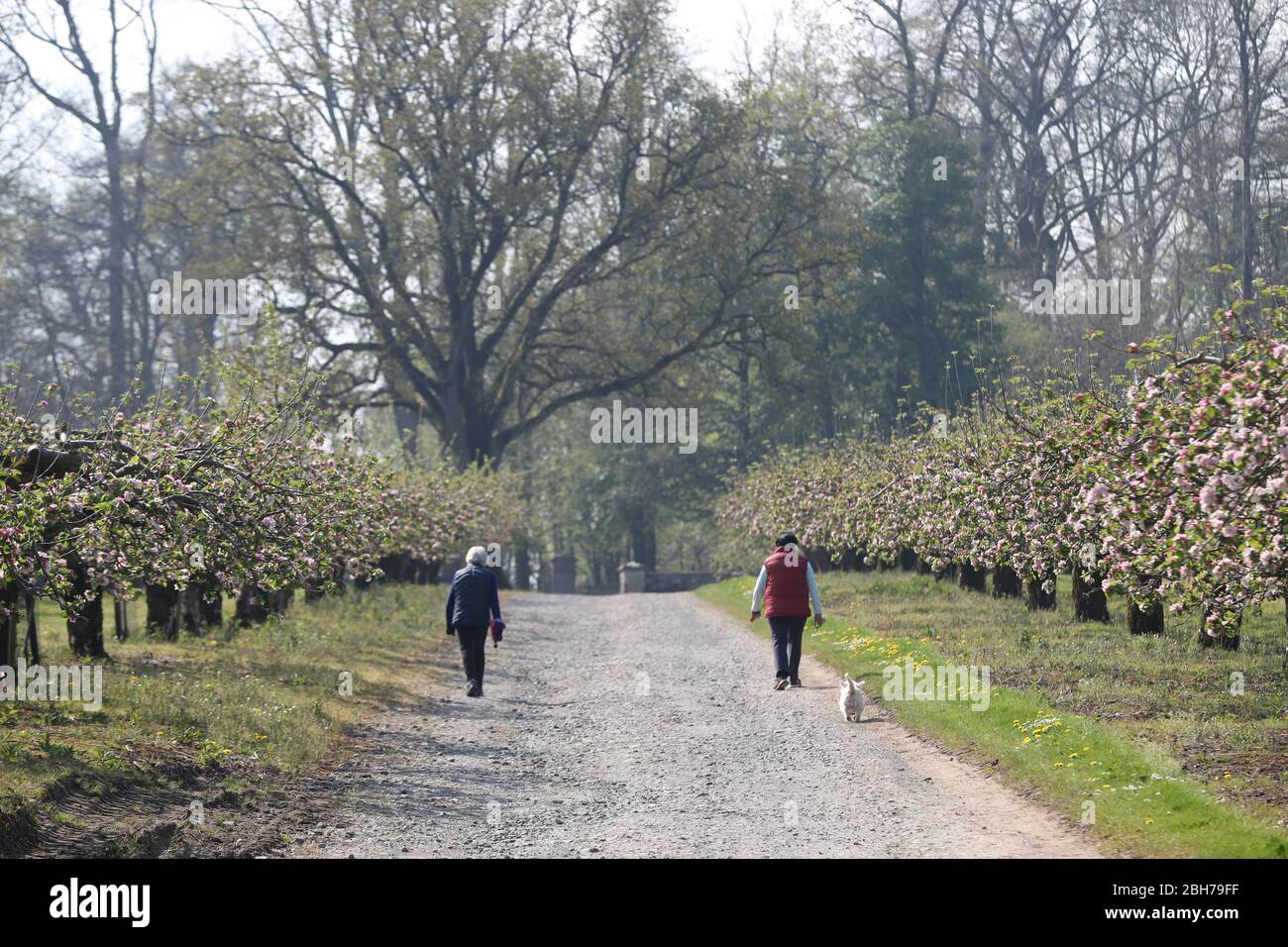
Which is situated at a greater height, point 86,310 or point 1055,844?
point 86,310

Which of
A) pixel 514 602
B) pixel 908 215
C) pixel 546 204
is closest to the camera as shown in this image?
pixel 514 602

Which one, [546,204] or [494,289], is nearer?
[546,204]

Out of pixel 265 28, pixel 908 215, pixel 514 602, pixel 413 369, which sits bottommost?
pixel 514 602

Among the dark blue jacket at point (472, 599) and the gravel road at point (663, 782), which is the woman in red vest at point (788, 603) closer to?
the gravel road at point (663, 782)

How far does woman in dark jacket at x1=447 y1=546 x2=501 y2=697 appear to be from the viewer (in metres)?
16.5

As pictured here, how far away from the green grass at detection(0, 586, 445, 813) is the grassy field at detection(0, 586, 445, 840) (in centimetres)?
2

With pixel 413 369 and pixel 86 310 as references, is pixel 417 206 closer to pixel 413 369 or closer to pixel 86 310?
pixel 413 369

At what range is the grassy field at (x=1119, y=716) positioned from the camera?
8734 mm

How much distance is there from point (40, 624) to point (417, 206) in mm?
21912

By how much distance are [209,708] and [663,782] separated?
4.72m

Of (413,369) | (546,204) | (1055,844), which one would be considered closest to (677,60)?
(546,204)

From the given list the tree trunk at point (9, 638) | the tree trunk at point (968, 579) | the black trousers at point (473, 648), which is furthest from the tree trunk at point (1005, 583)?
the tree trunk at point (9, 638)

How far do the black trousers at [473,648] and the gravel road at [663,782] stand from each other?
0.35 meters

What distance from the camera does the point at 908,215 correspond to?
51.7 metres
